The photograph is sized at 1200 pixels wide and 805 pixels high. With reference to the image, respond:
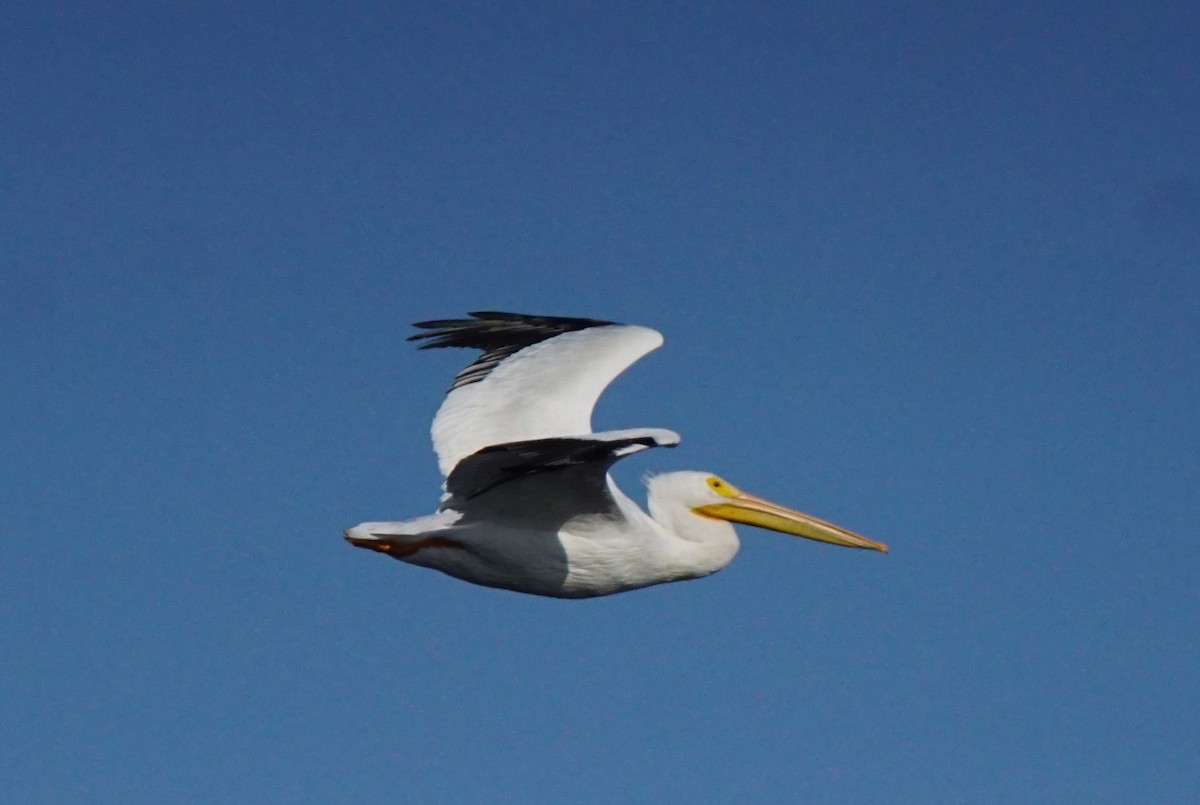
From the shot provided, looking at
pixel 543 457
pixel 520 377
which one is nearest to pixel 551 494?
pixel 543 457

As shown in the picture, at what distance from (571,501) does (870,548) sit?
118 inches

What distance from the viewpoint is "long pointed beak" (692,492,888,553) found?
504 inches

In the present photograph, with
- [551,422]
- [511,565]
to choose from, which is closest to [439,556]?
[511,565]

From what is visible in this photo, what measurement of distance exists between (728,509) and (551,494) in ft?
6.52

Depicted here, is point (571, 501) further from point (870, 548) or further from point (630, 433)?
point (870, 548)

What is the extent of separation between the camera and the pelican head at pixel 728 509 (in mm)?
12570

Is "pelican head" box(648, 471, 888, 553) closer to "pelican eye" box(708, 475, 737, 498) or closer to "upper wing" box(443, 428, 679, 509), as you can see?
"pelican eye" box(708, 475, 737, 498)

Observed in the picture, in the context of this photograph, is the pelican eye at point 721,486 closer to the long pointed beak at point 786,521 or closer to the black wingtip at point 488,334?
the long pointed beak at point 786,521

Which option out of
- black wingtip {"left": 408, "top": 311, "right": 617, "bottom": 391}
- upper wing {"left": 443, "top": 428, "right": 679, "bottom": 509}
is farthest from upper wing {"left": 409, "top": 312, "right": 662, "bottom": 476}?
upper wing {"left": 443, "top": 428, "right": 679, "bottom": 509}

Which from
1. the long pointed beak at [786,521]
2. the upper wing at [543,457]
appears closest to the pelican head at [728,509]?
the long pointed beak at [786,521]

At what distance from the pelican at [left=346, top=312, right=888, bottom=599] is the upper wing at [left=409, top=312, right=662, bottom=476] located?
11mm

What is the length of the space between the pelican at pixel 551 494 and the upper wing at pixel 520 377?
11 millimetres

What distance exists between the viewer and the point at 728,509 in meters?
12.7

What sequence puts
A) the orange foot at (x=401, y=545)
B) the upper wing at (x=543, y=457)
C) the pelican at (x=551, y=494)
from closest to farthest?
the upper wing at (x=543, y=457) → the pelican at (x=551, y=494) → the orange foot at (x=401, y=545)
